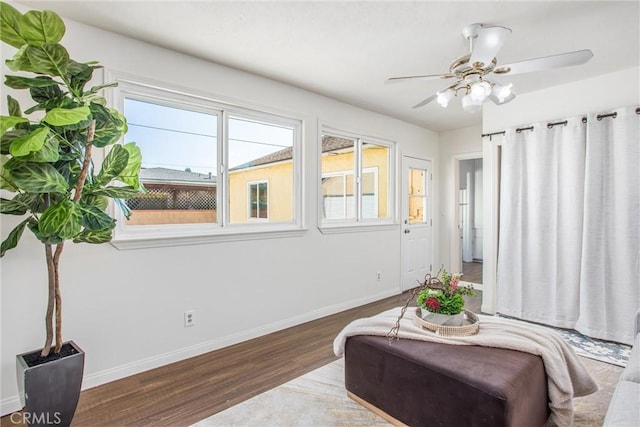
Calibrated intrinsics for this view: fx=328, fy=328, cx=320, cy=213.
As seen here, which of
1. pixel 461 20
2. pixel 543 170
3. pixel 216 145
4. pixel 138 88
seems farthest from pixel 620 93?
pixel 138 88

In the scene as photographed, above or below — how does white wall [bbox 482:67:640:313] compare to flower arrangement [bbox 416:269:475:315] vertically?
above

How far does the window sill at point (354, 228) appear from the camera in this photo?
374 cm

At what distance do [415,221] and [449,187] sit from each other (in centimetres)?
87

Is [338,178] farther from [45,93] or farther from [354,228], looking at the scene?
[45,93]

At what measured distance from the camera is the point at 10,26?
151 cm

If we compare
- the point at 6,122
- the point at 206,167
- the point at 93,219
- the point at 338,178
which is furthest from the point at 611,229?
the point at 6,122

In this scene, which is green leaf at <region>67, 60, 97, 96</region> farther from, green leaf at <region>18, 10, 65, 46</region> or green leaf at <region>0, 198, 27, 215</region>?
green leaf at <region>0, 198, 27, 215</region>

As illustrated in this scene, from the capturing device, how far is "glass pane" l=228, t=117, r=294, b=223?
3.08 meters

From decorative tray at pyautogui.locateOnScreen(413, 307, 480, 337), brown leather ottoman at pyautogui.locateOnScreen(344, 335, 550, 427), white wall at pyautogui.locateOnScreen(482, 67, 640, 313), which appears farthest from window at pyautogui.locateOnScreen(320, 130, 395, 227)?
brown leather ottoman at pyautogui.locateOnScreen(344, 335, 550, 427)

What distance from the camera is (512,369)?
160cm

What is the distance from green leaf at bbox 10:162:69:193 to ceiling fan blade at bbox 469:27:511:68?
2333mm

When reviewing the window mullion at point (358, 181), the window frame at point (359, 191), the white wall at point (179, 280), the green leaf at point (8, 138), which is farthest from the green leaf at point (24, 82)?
the window mullion at point (358, 181)

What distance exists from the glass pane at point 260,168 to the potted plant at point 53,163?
119 centimetres

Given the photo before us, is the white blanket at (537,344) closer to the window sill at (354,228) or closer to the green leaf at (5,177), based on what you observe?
the window sill at (354,228)
